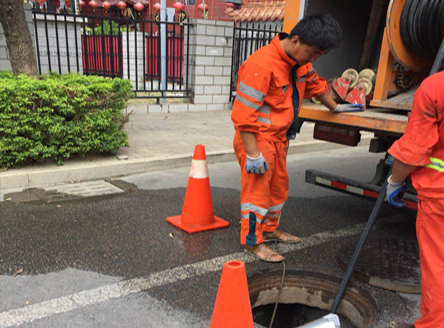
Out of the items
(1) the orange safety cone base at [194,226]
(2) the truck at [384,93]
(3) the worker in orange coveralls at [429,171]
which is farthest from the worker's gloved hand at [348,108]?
(3) the worker in orange coveralls at [429,171]

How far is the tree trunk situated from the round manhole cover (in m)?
5.32

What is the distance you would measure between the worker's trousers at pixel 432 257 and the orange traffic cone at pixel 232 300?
938mm

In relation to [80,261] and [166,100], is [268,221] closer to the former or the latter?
[80,261]

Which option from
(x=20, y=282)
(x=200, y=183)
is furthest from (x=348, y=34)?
(x=20, y=282)

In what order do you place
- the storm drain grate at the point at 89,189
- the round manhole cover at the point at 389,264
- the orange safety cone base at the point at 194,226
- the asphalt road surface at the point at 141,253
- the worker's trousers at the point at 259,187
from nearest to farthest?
the asphalt road surface at the point at 141,253, the round manhole cover at the point at 389,264, the worker's trousers at the point at 259,187, the orange safety cone base at the point at 194,226, the storm drain grate at the point at 89,189

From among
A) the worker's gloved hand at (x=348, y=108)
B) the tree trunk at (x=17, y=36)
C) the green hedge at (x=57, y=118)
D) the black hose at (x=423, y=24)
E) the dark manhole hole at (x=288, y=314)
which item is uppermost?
the black hose at (x=423, y=24)

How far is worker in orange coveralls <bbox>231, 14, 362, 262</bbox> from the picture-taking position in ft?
9.30

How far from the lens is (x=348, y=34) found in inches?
190

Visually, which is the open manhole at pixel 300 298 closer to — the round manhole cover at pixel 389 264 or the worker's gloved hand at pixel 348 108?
the round manhole cover at pixel 389 264

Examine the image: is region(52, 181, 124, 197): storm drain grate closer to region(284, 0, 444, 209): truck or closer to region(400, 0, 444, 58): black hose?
region(284, 0, 444, 209): truck

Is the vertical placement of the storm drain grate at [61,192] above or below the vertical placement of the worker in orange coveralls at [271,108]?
below

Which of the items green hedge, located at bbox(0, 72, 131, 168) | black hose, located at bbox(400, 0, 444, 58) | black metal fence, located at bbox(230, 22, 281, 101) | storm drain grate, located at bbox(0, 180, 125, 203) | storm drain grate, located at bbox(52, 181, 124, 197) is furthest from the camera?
black metal fence, located at bbox(230, 22, 281, 101)

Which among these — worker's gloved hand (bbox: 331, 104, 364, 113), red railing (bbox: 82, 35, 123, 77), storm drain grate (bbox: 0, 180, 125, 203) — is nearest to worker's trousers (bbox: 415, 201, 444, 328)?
worker's gloved hand (bbox: 331, 104, 364, 113)

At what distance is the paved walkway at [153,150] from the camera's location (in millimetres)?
5062
